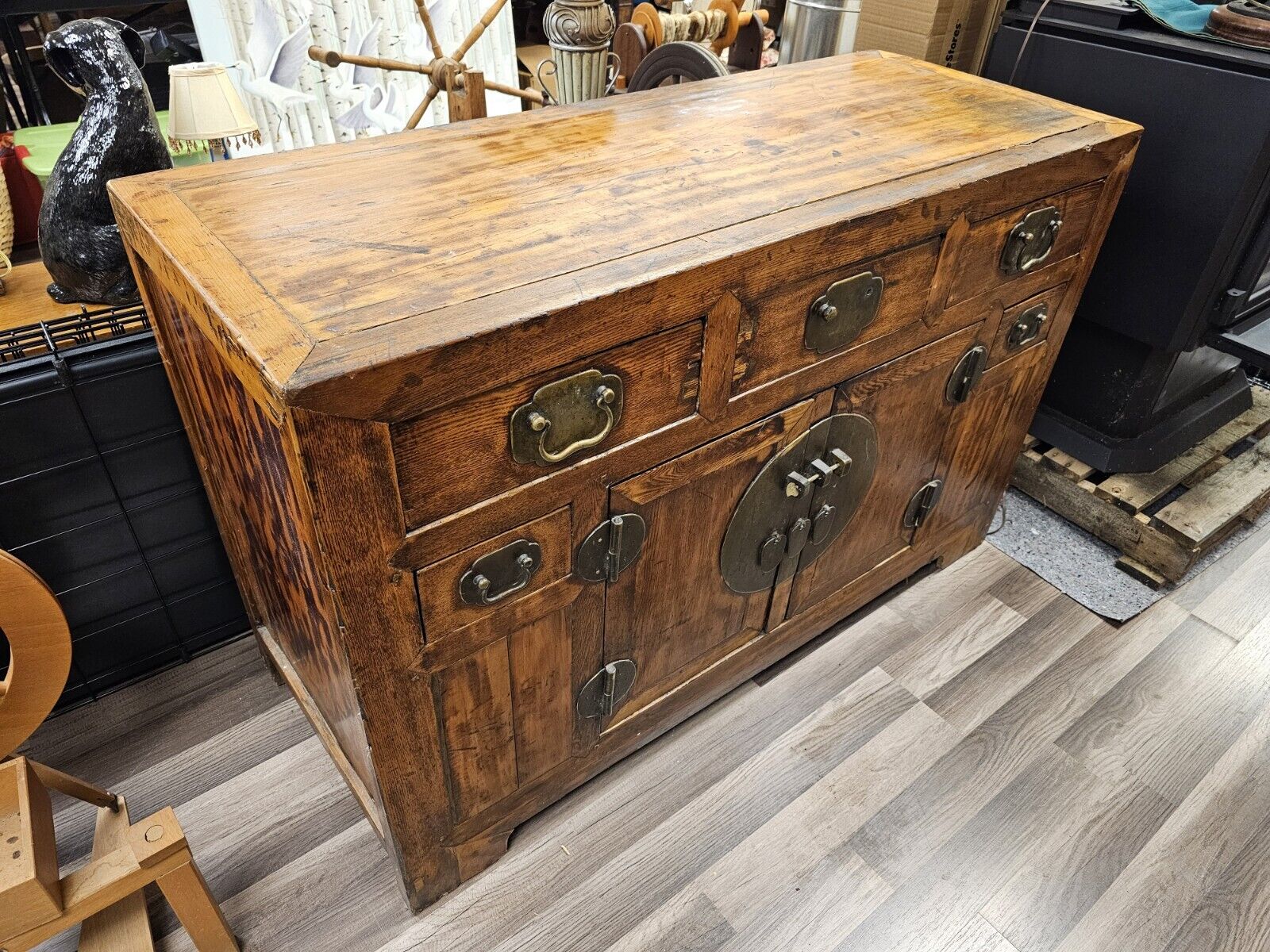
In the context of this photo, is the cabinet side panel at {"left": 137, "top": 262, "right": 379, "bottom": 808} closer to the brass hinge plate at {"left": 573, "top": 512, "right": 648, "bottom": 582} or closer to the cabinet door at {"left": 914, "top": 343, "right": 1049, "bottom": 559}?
the brass hinge plate at {"left": 573, "top": 512, "right": 648, "bottom": 582}

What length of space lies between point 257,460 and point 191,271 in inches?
8.7

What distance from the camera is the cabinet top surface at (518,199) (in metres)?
0.80

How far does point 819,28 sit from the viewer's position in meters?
1.86

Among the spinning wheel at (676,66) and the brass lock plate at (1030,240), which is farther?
the spinning wheel at (676,66)

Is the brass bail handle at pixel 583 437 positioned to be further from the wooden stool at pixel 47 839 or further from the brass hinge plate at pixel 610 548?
the wooden stool at pixel 47 839

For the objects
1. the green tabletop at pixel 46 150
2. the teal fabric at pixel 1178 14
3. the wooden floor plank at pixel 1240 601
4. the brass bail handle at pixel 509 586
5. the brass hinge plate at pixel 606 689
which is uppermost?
the teal fabric at pixel 1178 14

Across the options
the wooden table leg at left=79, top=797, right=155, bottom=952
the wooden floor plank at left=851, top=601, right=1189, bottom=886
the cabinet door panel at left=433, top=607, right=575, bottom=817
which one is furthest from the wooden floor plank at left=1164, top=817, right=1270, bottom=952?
the wooden table leg at left=79, top=797, right=155, bottom=952

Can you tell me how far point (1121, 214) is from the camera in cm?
173

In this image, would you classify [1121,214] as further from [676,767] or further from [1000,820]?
[676,767]

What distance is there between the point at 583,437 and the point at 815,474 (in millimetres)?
475

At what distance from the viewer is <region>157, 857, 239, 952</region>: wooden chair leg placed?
1077 millimetres

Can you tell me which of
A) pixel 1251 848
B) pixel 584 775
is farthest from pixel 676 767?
pixel 1251 848

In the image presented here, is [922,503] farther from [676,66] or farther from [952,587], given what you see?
[676,66]

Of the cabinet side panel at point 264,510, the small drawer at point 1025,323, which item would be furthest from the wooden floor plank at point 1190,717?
the cabinet side panel at point 264,510
